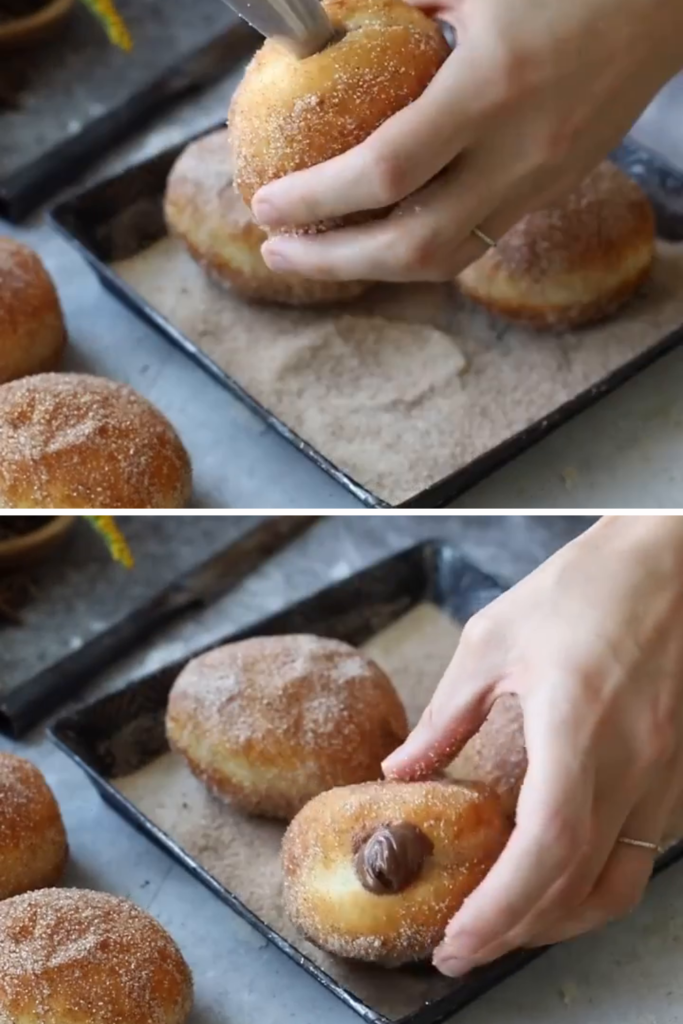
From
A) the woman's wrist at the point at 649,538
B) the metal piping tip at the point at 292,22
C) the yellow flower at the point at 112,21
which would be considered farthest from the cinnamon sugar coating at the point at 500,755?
the yellow flower at the point at 112,21

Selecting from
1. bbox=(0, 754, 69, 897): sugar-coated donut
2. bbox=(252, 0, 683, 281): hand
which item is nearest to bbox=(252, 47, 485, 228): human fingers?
bbox=(252, 0, 683, 281): hand

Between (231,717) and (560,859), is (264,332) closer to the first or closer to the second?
(231,717)

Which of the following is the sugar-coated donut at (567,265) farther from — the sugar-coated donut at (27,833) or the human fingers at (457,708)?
the sugar-coated donut at (27,833)

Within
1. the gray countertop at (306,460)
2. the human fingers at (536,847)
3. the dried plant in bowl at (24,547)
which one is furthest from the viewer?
the dried plant in bowl at (24,547)

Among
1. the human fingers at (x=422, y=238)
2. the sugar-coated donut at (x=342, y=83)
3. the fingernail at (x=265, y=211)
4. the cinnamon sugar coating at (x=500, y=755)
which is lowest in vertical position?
the cinnamon sugar coating at (x=500, y=755)

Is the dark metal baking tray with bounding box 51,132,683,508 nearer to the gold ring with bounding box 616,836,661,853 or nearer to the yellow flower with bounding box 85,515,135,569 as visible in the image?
the yellow flower with bounding box 85,515,135,569

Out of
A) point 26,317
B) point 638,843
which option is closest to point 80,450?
point 26,317
